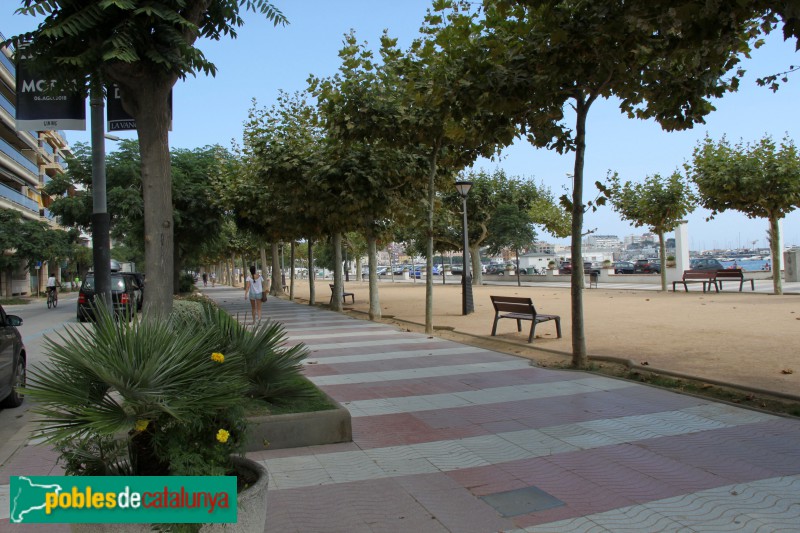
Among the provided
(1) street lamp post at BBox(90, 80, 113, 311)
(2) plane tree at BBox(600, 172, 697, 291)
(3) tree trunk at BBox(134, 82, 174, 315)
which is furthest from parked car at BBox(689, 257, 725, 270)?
(3) tree trunk at BBox(134, 82, 174, 315)

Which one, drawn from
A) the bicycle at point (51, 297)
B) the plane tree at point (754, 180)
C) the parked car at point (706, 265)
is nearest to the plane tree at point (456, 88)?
the plane tree at point (754, 180)

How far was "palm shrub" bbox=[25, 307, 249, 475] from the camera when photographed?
2.68 m

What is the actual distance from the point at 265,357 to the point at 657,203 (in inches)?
961

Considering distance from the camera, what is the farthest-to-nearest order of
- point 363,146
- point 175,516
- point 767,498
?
1. point 363,146
2. point 767,498
3. point 175,516

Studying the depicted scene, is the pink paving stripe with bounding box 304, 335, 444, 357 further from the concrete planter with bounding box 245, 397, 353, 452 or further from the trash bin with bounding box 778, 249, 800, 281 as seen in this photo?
the trash bin with bounding box 778, 249, 800, 281

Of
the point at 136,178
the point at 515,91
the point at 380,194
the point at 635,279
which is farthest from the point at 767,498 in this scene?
the point at 635,279

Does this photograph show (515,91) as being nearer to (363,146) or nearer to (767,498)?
(767,498)

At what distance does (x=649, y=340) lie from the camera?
1126 cm

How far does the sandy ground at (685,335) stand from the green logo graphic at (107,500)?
22.4ft

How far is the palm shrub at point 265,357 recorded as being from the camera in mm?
4332

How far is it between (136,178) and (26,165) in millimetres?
32336

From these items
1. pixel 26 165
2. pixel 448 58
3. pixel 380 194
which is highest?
pixel 26 165

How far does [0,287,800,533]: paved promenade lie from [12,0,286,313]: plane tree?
2.21m

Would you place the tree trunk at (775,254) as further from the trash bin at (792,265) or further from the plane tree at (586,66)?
the plane tree at (586,66)
